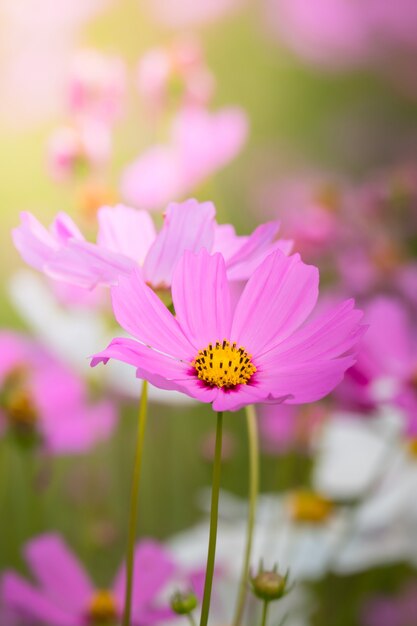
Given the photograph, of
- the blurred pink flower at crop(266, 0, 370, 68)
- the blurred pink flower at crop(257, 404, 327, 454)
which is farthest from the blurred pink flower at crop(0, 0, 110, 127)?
the blurred pink flower at crop(257, 404, 327, 454)

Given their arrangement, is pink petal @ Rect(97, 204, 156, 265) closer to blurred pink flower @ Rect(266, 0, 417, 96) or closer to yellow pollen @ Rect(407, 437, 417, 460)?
yellow pollen @ Rect(407, 437, 417, 460)

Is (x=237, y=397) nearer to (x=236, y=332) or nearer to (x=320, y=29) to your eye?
(x=236, y=332)

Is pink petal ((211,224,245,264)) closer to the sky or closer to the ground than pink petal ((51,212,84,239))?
closer to the sky

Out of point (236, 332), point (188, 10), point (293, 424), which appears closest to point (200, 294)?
point (236, 332)

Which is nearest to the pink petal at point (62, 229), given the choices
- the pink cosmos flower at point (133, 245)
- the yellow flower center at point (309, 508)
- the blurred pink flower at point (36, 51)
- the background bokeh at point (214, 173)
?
the pink cosmos flower at point (133, 245)

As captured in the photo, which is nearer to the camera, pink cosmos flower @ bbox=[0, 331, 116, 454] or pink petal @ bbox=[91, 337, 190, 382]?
pink petal @ bbox=[91, 337, 190, 382]

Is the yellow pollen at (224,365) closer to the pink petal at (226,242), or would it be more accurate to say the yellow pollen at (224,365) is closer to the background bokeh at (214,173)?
the pink petal at (226,242)

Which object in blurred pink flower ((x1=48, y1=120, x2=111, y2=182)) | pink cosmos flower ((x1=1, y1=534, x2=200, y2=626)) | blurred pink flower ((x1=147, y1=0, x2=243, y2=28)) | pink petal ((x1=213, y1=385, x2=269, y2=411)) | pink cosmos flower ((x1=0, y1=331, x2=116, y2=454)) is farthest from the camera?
blurred pink flower ((x1=147, y1=0, x2=243, y2=28))
